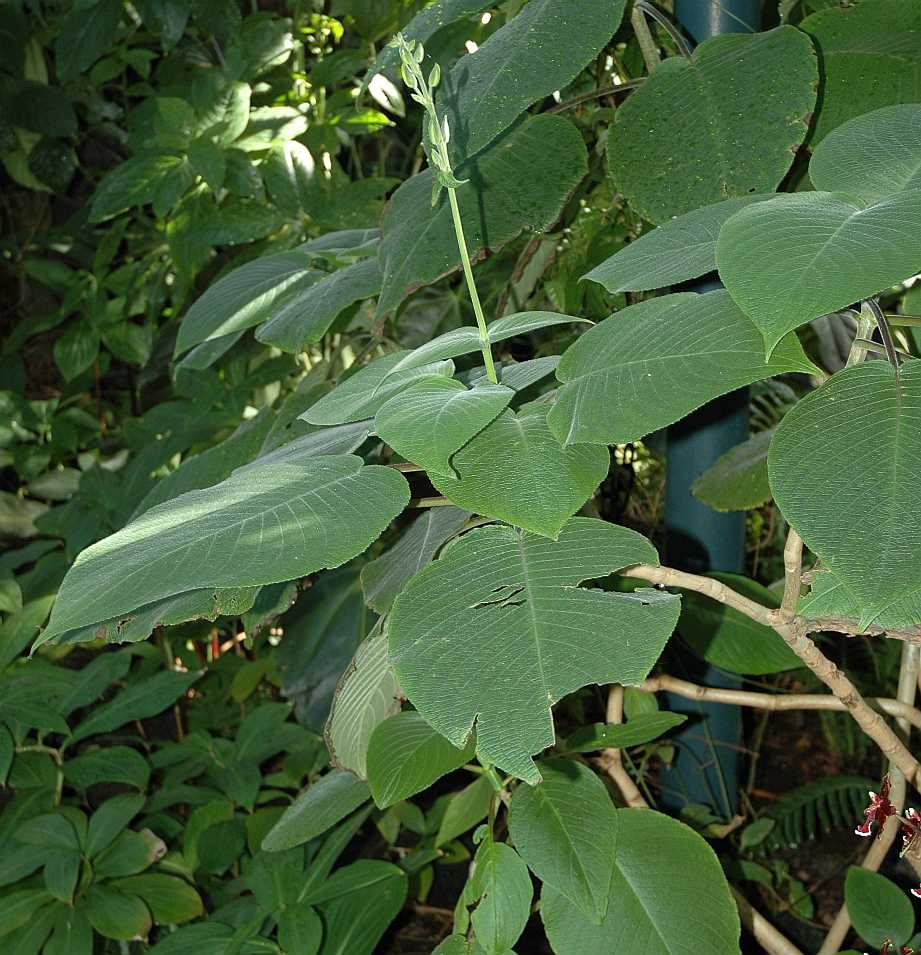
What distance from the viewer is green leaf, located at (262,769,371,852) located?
Answer: 752mm

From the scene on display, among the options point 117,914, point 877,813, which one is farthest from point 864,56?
point 117,914

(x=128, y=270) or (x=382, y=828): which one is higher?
(x=128, y=270)

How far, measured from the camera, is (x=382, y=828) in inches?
52.5

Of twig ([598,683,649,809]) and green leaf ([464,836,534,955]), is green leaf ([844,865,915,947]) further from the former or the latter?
green leaf ([464,836,534,955])

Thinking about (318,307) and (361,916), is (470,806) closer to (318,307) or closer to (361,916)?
(361,916)

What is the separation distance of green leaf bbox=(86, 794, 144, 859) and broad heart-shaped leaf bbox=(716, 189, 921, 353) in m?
1.04

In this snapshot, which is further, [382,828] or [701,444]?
[382,828]

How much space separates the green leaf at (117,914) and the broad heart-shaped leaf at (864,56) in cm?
99

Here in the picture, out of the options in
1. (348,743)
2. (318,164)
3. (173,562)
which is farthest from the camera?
(318,164)

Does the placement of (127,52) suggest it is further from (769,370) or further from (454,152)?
(769,370)

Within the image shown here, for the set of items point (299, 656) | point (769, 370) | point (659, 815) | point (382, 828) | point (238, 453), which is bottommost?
point (382, 828)

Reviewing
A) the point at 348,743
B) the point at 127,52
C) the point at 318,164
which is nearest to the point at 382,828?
the point at 348,743

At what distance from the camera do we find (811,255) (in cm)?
37

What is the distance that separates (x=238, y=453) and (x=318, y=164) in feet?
2.72
